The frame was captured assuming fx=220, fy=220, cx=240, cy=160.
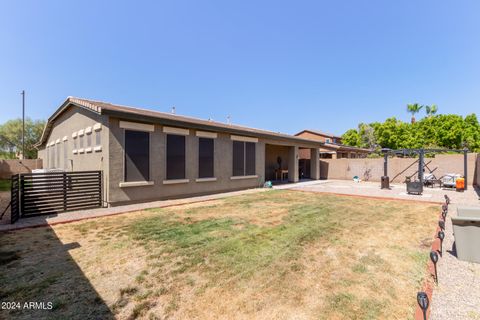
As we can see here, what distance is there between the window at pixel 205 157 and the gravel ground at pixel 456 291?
10.2 m

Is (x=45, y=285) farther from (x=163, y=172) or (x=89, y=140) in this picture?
(x=89, y=140)

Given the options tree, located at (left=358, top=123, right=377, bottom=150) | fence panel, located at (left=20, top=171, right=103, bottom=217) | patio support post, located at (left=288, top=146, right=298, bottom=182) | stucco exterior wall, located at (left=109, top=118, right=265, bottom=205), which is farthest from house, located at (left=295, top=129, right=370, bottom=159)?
fence panel, located at (left=20, top=171, right=103, bottom=217)

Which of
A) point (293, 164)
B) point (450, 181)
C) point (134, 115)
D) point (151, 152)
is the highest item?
point (134, 115)

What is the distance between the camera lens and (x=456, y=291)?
3535 millimetres

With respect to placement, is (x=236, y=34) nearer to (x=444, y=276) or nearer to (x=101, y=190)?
(x=101, y=190)

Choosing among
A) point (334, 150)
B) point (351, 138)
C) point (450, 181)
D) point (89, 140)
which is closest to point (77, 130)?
point (89, 140)

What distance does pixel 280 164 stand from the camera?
22.6 m

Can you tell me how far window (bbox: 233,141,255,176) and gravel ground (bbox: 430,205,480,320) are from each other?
432 inches

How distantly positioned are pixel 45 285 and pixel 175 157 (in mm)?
7914

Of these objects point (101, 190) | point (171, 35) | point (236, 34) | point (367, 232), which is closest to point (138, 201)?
point (101, 190)

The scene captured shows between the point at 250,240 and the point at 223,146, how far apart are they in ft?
28.2

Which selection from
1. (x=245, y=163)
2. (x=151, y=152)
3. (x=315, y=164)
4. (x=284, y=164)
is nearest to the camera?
(x=151, y=152)

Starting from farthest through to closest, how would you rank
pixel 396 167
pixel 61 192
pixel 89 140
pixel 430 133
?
pixel 430 133 → pixel 396 167 → pixel 89 140 → pixel 61 192

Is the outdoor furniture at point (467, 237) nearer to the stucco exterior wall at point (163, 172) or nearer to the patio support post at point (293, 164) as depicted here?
the stucco exterior wall at point (163, 172)
